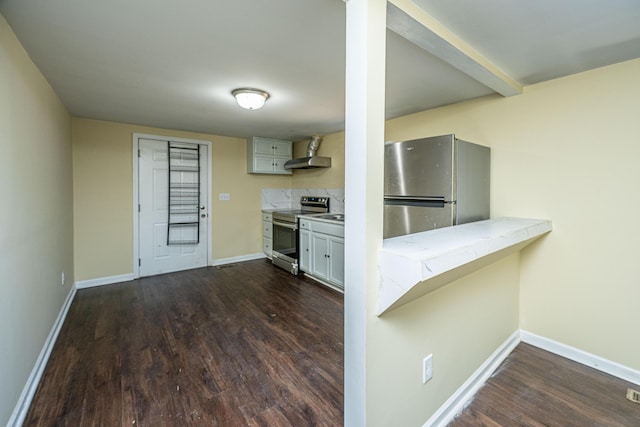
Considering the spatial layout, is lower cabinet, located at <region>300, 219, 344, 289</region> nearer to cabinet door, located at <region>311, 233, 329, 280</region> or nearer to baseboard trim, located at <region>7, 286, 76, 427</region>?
cabinet door, located at <region>311, 233, 329, 280</region>

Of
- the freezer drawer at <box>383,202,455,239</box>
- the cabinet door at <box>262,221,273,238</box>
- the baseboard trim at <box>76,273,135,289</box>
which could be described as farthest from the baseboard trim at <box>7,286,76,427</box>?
the cabinet door at <box>262,221,273,238</box>

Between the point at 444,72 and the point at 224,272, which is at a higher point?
the point at 444,72

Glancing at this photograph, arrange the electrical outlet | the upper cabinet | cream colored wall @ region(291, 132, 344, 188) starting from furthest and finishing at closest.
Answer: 1. the upper cabinet
2. cream colored wall @ region(291, 132, 344, 188)
3. the electrical outlet

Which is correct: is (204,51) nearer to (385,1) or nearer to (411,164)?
(385,1)

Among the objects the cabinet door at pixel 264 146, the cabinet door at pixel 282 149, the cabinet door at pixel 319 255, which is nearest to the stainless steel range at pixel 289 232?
the cabinet door at pixel 319 255

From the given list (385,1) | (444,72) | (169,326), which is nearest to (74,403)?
(169,326)

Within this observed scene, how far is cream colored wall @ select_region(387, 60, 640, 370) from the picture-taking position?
6.55 ft

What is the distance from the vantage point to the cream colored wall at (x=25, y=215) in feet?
4.93

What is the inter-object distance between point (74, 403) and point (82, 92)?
259 centimetres

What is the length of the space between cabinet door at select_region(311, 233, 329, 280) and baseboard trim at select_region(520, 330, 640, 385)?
2.14m

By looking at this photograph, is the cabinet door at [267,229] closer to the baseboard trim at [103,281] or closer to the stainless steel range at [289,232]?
the stainless steel range at [289,232]

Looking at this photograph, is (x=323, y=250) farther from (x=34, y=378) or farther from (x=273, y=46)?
(x=34, y=378)

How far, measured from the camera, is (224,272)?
4332 mm

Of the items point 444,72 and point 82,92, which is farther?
point 82,92
